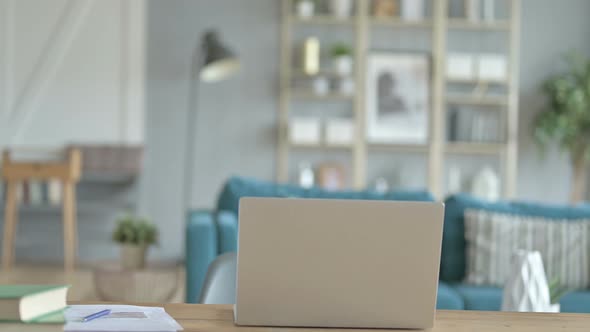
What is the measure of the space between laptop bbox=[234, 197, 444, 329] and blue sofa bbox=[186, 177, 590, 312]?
247 cm

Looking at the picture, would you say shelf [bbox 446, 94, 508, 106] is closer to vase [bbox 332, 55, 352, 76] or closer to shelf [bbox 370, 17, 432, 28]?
shelf [bbox 370, 17, 432, 28]

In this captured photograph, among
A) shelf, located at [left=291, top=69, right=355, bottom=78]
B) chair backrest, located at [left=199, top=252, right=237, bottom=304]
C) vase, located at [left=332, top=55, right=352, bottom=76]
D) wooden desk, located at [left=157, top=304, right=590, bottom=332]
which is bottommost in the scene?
chair backrest, located at [left=199, top=252, right=237, bottom=304]

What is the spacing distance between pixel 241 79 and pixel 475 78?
2085 millimetres

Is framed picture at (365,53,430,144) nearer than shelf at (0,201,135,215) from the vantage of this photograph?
No

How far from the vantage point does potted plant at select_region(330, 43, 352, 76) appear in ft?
22.6

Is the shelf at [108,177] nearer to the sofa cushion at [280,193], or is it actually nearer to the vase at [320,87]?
the vase at [320,87]

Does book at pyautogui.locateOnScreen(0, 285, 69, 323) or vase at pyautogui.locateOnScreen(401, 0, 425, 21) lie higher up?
vase at pyautogui.locateOnScreen(401, 0, 425, 21)

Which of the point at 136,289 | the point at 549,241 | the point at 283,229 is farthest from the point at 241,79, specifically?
Result: the point at 283,229

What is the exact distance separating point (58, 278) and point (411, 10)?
149 inches

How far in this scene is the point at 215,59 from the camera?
245 inches

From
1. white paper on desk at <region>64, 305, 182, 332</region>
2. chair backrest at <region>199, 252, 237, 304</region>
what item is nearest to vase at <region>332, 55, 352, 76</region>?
chair backrest at <region>199, 252, 237, 304</region>

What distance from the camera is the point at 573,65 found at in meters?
7.25

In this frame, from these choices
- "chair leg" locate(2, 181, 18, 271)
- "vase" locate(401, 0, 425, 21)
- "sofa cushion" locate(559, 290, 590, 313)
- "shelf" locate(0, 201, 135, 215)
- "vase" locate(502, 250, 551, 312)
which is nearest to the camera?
"vase" locate(502, 250, 551, 312)

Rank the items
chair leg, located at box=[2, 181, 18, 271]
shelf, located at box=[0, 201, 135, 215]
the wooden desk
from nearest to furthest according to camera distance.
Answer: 1. the wooden desk
2. chair leg, located at box=[2, 181, 18, 271]
3. shelf, located at box=[0, 201, 135, 215]
